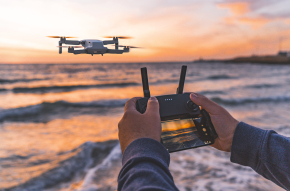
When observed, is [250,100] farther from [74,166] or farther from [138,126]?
[138,126]

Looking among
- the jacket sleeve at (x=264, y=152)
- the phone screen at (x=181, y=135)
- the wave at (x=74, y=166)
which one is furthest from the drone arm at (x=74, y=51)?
the wave at (x=74, y=166)

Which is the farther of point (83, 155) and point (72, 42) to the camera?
point (83, 155)

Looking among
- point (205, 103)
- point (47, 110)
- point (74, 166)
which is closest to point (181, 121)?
point (205, 103)

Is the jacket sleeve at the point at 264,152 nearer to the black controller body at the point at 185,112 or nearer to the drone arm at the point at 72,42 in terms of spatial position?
the black controller body at the point at 185,112

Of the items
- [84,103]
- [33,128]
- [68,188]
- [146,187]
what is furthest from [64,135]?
[146,187]

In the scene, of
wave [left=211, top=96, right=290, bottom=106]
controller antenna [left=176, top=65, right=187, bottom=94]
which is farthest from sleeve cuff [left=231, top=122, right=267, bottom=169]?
wave [left=211, top=96, right=290, bottom=106]

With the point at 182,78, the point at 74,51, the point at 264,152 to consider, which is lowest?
the point at 264,152

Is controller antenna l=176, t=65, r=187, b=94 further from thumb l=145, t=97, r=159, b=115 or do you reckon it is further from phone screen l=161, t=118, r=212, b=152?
thumb l=145, t=97, r=159, b=115
